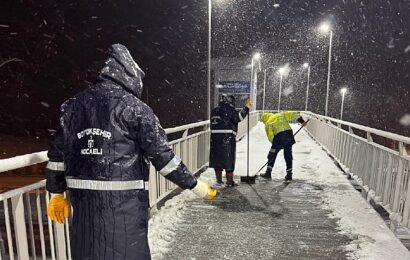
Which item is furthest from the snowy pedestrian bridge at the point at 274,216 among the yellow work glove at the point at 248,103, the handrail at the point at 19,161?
the yellow work glove at the point at 248,103

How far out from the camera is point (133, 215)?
2.46m

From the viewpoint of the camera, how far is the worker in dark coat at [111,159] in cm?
236

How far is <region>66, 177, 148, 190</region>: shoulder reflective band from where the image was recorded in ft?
7.81

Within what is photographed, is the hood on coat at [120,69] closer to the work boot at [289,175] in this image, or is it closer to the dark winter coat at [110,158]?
the dark winter coat at [110,158]

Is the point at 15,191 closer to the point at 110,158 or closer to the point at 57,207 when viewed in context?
the point at 57,207

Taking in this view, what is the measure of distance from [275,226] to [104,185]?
334cm

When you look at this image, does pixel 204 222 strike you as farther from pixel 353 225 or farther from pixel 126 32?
pixel 126 32

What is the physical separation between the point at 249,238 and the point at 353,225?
5.30 ft

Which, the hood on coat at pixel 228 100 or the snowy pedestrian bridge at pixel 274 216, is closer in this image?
the snowy pedestrian bridge at pixel 274 216

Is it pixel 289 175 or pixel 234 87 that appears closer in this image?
pixel 289 175

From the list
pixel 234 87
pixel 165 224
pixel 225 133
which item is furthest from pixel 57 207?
pixel 234 87

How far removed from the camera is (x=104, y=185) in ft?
7.81

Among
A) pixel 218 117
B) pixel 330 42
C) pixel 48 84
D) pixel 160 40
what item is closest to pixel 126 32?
pixel 160 40

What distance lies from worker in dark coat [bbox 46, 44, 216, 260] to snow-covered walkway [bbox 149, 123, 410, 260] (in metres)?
1.75
